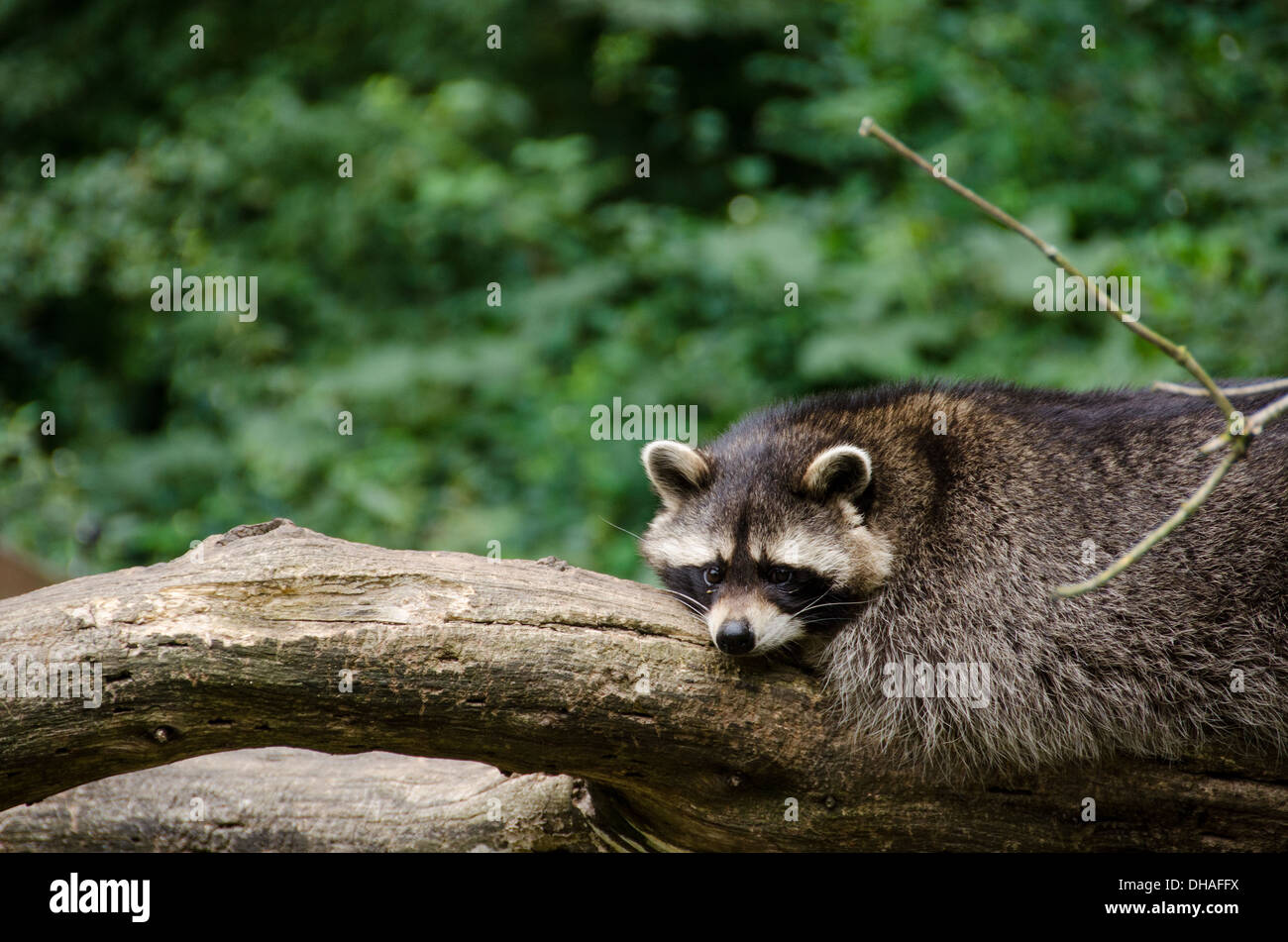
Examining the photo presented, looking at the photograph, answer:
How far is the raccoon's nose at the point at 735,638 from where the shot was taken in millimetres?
3605

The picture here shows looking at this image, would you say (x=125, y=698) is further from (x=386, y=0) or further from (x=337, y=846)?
(x=386, y=0)

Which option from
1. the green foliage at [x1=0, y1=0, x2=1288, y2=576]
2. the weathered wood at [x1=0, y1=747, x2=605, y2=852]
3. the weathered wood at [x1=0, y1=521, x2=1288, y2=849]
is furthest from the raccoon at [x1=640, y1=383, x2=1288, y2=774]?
the green foliage at [x1=0, y1=0, x2=1288, y2=576]

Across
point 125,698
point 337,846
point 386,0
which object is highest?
point 386,0

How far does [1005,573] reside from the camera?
389 centimetres

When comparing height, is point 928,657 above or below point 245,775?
above

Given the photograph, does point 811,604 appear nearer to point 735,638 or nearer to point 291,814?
point 735,638

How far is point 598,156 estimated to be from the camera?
39.9 ft

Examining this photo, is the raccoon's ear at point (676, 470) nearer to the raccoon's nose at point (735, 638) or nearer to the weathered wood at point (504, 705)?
the weathered wood at point (504, 705)

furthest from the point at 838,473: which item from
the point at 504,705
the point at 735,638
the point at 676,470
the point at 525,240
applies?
the point at 525,240

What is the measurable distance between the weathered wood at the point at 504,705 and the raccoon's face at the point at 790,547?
0.24 m

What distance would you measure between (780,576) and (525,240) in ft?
22.2

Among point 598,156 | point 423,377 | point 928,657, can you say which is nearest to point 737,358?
point 423,377

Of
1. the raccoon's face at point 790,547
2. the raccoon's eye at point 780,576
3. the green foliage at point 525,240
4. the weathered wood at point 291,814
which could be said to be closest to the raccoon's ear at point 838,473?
the raccoon's face at point 790,547

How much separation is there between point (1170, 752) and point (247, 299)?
28.8ft
